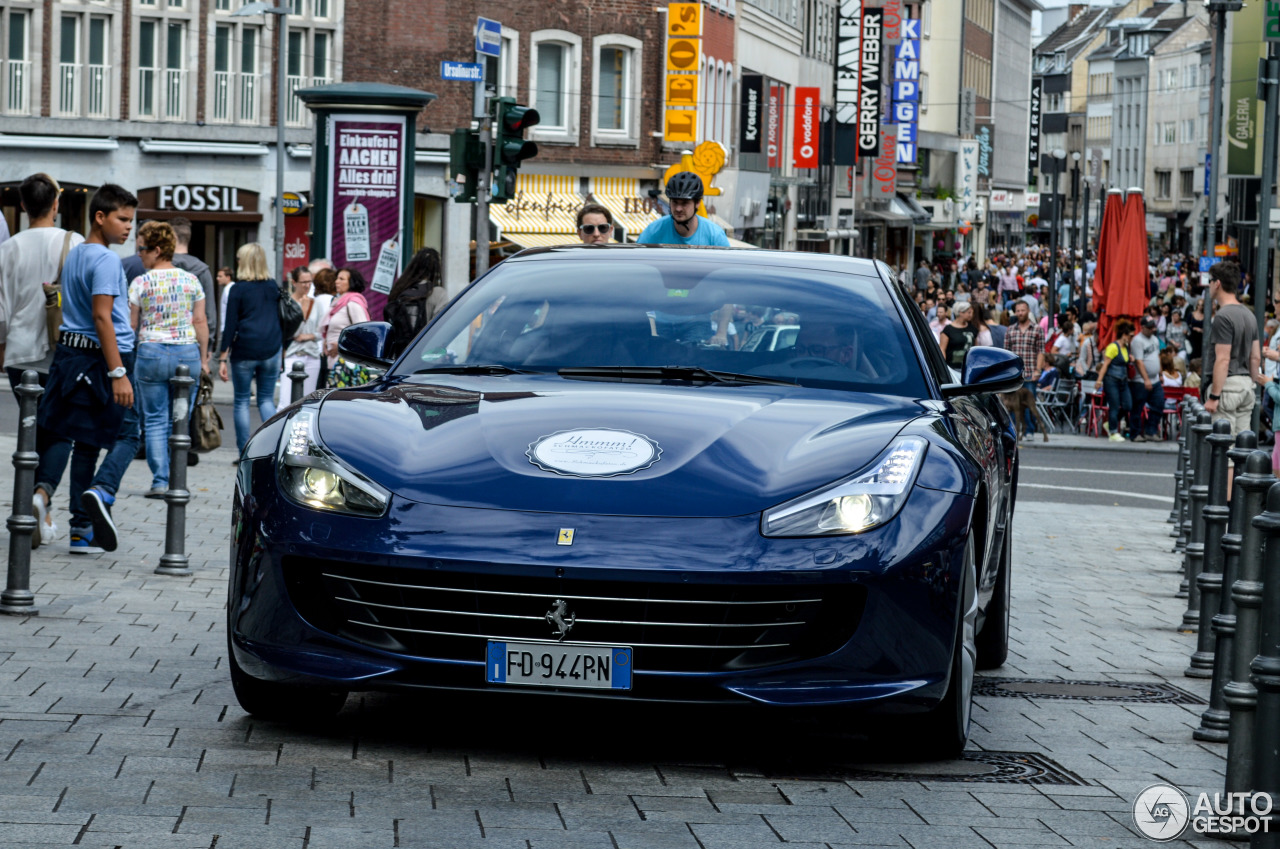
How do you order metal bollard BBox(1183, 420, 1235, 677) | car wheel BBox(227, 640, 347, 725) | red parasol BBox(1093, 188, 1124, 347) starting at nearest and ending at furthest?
car wheel BBox(227, 640, 347, 725)
metal bollard BBox(1183, 420, 1235, 677)
red parasol BBox(1093, 188, 1124, 347)

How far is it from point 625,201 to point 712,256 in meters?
41.0

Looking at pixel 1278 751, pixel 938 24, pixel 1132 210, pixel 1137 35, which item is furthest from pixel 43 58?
pixel 1137 35

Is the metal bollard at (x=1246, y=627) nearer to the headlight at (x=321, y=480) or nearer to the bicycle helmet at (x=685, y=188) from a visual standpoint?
the headlight at (x=321, y=480)

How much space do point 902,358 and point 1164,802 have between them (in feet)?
5.78

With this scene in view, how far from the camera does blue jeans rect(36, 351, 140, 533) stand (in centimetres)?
964

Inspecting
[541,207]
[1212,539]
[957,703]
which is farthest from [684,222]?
[541,207]

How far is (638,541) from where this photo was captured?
4957mm

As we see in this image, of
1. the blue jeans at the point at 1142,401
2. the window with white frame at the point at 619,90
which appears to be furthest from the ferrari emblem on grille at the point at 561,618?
the window with white frame at the point at 619,90

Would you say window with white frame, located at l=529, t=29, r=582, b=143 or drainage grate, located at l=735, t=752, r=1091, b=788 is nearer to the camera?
drainage grate, located at l=735, t=752, r=1091, b=788

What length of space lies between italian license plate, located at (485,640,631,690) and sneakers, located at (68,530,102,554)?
530cm

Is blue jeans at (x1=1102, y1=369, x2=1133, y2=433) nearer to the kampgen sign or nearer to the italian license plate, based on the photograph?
the italian license plate

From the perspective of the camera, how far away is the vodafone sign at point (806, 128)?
197ft

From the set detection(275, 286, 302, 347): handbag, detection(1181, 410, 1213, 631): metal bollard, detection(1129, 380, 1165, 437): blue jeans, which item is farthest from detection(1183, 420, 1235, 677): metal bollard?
detection(1129, 380, 1165, 437): blue jeans

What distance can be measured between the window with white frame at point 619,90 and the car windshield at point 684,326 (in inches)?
1599
